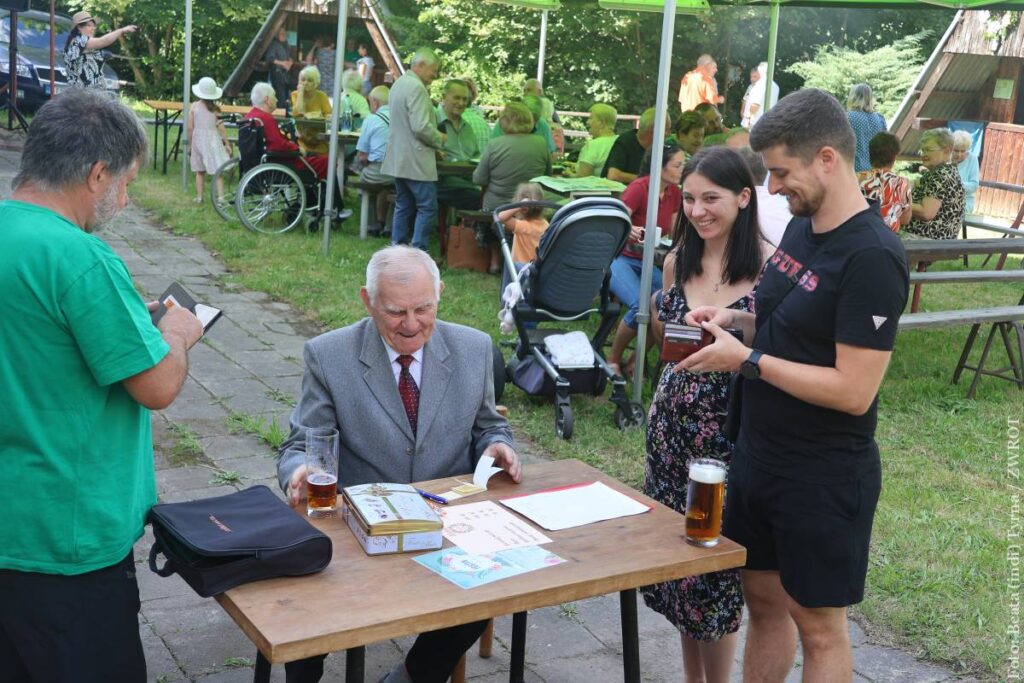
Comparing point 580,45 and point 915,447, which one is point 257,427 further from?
point 580,45

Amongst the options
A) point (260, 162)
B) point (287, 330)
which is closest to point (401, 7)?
point (260, 162)

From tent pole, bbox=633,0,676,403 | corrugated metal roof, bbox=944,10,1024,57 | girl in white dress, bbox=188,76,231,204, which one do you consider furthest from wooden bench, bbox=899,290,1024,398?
corrugated metal roof, bbox=944,10,1024,57

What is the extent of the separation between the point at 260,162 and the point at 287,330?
3.70 m

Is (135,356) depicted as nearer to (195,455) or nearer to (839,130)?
(839,130)

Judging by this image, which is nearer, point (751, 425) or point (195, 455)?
point (751, 425)

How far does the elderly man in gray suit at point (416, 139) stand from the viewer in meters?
9.08

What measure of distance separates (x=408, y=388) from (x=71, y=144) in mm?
1150

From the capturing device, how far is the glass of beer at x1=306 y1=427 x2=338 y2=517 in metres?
A: 2.50

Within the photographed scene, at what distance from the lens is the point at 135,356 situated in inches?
83.1

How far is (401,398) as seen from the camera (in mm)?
2924

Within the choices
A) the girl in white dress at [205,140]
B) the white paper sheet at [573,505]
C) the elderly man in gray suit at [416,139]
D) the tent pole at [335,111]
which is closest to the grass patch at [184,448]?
the white paper sheet at [573,505]

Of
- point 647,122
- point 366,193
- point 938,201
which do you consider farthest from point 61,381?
point 366,193

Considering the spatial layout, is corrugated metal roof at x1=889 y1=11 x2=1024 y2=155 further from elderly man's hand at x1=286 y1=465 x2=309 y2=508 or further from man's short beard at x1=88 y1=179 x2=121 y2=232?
man's short beard at x1=88 y1=179 x2=121 y2=232

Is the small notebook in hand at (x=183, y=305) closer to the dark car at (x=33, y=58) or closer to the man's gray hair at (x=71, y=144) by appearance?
the man's gray hair at (x=71, y=144)
